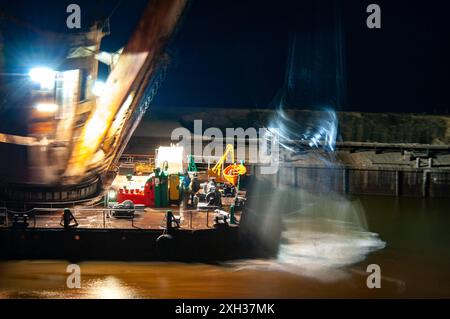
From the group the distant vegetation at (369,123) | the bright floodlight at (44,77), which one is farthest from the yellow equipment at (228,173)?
the distant vegetation at (369,123)

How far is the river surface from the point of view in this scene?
11.2m

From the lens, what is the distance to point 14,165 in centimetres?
1403

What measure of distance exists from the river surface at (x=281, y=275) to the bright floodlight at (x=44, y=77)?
15.1ft

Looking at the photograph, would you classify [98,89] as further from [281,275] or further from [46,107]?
[281,275]

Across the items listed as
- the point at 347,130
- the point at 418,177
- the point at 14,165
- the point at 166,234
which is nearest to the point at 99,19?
the point at 14,165

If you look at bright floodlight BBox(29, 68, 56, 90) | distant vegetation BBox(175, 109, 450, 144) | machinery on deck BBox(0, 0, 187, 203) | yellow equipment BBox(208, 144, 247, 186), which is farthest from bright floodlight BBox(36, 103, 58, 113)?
distant vegetation BBox(175, 109, 450, 144)

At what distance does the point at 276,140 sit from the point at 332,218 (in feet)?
17.5

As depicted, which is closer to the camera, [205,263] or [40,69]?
[205,263]

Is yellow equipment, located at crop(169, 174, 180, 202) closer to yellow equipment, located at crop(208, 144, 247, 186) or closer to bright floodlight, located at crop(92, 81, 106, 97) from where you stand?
yellow equipment, located at crop(208, 144, 247, 186)

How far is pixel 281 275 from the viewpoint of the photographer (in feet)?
40.5

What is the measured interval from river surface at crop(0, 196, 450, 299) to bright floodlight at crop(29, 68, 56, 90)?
459 centimetres

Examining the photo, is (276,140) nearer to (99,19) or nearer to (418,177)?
(418,177)
